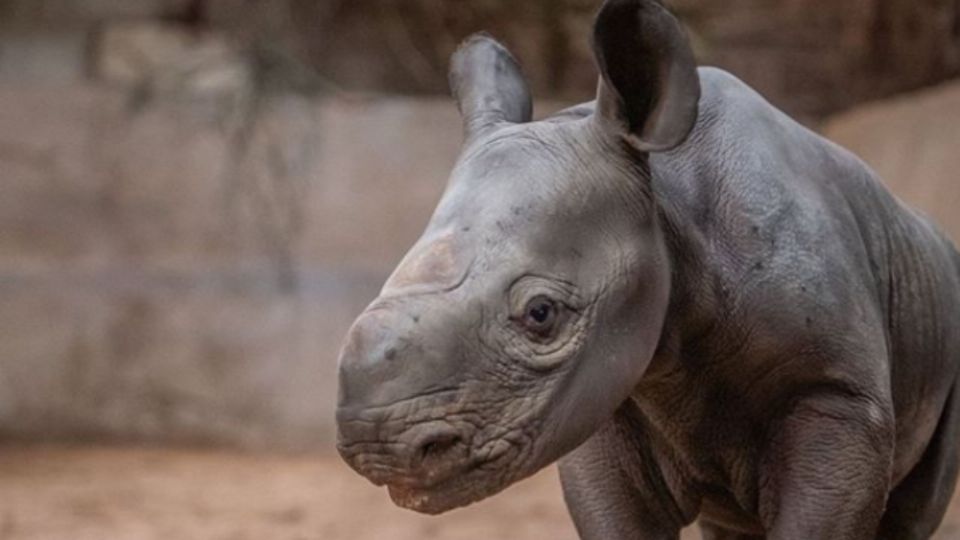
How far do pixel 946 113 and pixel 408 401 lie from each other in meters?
5.38

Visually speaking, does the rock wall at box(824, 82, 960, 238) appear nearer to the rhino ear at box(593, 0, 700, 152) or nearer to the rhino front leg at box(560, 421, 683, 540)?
the rhino front leg at box(560, 421, 683, 540)

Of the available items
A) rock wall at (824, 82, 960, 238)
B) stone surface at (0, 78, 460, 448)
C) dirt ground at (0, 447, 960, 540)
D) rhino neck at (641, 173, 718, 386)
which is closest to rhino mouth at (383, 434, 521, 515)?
rhino neck at (641, 173, 718, 386)

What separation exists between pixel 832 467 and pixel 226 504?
4.41m

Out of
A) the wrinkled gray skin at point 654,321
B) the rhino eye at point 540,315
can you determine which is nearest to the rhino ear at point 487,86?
the wrinkled gray skin at point 654,321

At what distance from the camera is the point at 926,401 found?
4.28 meters

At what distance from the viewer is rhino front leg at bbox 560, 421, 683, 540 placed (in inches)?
156

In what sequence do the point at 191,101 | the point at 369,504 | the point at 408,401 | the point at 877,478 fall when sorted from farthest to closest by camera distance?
the point at 191,101 < the point at 369,504 < the point at 877,478 < the point at 408,401

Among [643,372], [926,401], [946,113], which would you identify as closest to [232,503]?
[946,113]

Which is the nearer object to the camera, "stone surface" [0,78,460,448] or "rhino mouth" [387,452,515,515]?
"rhino mouth" [387,452,515,515]

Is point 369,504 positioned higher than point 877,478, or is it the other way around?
point 877,478

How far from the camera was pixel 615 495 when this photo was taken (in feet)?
13.0

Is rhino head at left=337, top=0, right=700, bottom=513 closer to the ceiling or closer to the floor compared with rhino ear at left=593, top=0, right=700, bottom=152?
closer to the floor

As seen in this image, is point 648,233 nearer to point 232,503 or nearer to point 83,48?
point 232,503

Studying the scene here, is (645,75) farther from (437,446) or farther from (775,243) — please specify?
(437,446)
